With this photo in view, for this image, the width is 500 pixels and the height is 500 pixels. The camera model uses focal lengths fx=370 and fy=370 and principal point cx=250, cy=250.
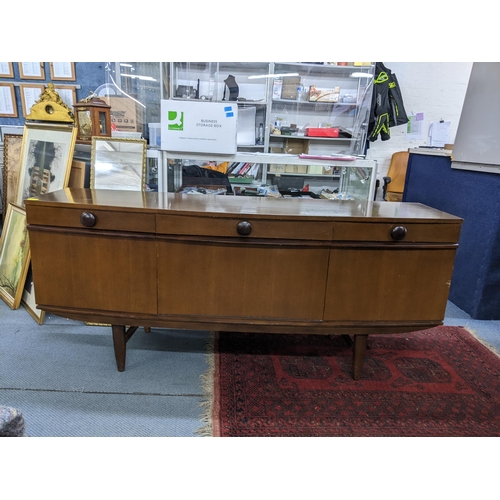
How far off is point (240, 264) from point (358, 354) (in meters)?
0.75

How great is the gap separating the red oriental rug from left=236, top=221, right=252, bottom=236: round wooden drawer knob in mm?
748

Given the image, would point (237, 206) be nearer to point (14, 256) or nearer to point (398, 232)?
point (398, 232)

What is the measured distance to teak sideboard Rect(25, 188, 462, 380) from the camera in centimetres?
147

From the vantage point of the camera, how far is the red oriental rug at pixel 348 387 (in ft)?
4.91

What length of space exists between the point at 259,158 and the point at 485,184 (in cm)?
152

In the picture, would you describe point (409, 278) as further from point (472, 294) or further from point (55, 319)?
point (55, 319)

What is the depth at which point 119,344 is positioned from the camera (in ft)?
5.75

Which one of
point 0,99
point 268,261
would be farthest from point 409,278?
point 0,99

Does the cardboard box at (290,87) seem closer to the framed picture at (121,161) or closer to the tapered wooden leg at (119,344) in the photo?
the framed picture at (121,161)

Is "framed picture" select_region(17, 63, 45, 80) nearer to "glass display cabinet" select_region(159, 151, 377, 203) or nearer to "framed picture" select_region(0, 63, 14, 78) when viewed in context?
"framed picture" select_region(0, 63, 14, 78)

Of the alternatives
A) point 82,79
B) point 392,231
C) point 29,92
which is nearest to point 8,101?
point 29,92

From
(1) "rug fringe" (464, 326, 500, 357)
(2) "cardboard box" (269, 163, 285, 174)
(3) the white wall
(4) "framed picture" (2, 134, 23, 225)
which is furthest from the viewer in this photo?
(3) the white wall

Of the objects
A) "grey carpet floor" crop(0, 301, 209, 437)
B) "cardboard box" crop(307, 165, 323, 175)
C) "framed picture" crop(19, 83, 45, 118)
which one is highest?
"framed picture" crop(19, 83, 45, 118)

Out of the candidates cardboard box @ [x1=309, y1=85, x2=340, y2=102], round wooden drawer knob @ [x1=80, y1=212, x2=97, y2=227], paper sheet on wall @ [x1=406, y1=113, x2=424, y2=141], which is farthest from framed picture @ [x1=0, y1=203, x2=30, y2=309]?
paper sheet on wall @ [x1=406, y1=113, x2=424, y2=141]
